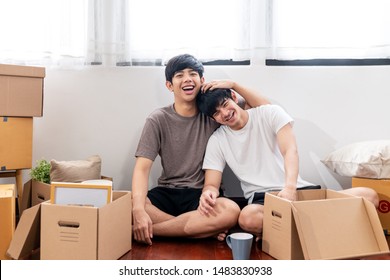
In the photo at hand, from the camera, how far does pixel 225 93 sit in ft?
6.40

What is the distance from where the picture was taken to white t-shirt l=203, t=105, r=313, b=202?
1.94 metres

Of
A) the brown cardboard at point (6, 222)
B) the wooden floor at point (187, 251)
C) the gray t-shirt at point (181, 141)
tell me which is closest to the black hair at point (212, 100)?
the gray t-shirt at point (181, 141)

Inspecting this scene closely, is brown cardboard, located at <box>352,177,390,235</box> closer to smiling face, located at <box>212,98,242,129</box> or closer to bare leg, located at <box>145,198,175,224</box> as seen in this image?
smiling face, located at <box>212,98,242,129</box>

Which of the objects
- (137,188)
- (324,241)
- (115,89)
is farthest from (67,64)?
(324,241)

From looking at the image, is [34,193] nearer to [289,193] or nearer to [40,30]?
[40,30]

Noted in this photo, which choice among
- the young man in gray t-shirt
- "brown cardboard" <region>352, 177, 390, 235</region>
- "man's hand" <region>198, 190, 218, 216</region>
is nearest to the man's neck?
the young man in gray t-shirt

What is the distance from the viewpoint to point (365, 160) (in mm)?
1940

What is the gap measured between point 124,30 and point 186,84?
0.58 metres

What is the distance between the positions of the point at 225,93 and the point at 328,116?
713 mm

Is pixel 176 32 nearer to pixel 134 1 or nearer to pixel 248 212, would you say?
pixel 134 1

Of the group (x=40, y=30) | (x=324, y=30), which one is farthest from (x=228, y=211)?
(x=40, y=30)

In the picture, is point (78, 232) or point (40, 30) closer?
point (78, 232)

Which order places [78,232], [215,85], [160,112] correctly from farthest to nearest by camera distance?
1. [160,112]
2. [215,85]
3. [78,232]

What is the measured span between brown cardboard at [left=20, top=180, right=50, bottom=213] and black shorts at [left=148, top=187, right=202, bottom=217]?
0.48 m
